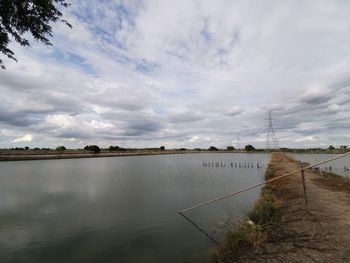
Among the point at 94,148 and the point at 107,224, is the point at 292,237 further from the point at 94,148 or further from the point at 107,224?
the point at 94,148

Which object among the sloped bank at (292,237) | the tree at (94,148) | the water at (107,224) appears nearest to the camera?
the sloped bank at (292,237)

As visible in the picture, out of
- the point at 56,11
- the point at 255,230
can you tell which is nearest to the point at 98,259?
the point at 255,230

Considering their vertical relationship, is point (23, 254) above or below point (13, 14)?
below

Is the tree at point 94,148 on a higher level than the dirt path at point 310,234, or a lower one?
higher

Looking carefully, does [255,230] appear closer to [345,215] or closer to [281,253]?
[281,253]

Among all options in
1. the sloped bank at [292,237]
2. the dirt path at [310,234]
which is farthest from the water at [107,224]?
the dirt path at [310,234]

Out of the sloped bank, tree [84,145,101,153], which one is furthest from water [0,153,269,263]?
tree [84,145,101,153]

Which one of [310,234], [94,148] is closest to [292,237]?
[310,234]

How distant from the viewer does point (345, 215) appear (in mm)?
11594

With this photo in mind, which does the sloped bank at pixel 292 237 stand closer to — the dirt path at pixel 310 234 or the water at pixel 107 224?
the dirt path at pixel 310 234

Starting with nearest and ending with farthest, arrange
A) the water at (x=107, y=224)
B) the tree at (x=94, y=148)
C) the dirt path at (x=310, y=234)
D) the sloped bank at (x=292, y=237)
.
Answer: the dirt path at (x=310, y=234), the sloped bank at (x=292, y=237), the water at (x=107, y=224), the tree at (x=94, y=148)

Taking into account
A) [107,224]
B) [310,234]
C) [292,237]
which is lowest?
[107,224]

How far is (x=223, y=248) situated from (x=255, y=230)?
152 cm

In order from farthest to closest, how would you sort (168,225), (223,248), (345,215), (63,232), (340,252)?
(168,225)
(63,232)
(345,215)
(223,248)
(340,252)
